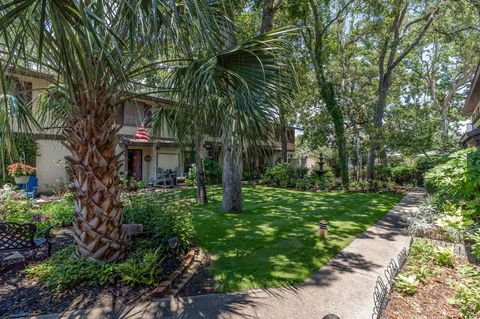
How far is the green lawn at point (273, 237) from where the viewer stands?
461 centimetres

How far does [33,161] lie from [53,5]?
44.1 ft

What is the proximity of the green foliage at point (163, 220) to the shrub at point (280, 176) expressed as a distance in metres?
12.1

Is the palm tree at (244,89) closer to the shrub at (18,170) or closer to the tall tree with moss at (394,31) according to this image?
the shrub at (18,170)

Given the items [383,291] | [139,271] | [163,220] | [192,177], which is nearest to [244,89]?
[383,291]

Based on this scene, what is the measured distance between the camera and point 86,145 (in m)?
4.23

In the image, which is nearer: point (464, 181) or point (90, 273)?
point (90, 273)

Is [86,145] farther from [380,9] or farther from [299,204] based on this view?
[380,9]

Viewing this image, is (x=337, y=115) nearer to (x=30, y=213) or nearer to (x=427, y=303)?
(x=427, y=303)

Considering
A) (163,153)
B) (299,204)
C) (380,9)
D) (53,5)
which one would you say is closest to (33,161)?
(163,153)

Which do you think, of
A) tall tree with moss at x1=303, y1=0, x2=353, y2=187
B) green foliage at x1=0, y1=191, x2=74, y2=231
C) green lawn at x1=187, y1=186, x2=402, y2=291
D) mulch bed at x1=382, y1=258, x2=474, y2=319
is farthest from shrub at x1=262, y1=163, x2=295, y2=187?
mulch bed at x1=382, y1=258, x2=474, y2=319

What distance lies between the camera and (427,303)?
3.30 m

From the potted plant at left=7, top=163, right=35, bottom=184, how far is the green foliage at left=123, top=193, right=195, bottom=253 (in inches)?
292

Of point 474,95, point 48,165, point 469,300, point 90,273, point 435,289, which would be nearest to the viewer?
point 469,300

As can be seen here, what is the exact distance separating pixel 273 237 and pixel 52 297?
4.46 meters
